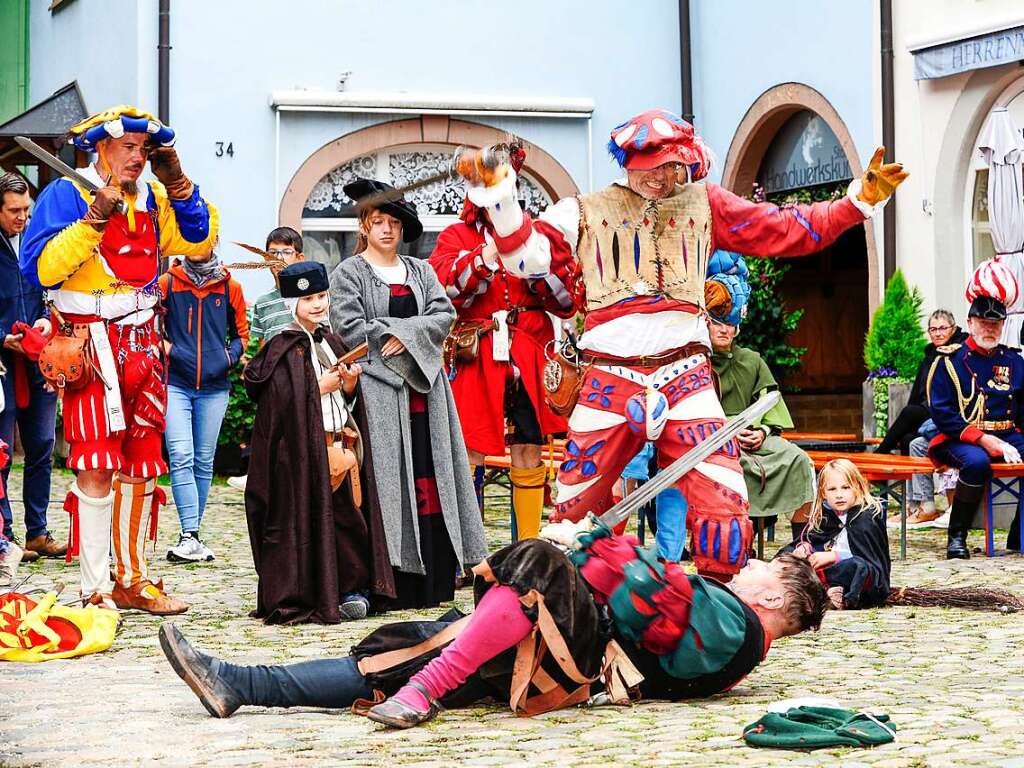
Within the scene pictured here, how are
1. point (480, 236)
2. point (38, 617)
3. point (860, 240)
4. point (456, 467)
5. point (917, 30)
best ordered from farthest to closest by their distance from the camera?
1. point (860, 240)
2. point (917, 30)
3. point (480, 236)
4. point (456, 467)
5. point (38, 617)

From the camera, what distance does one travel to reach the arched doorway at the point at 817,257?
15500mm

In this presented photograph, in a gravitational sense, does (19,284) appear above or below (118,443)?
above

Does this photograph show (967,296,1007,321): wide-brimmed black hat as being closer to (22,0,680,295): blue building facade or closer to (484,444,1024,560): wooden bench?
(484,444,1024,560): wooden bench

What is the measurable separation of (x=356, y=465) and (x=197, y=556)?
7.65ft

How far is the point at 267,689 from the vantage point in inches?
197

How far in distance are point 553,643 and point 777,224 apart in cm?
221

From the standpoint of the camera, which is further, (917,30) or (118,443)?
(917,30)

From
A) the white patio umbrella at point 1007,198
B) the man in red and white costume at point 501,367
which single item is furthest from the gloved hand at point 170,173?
the white patio umbrella at point 1007,198

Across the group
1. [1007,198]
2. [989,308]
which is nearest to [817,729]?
[989,308]

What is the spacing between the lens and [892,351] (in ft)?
44.5

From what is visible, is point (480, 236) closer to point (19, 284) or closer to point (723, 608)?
point (19, 284)

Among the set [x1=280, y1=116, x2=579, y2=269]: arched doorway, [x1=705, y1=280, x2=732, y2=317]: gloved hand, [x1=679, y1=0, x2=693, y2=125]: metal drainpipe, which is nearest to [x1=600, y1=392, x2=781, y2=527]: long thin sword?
[x1=705, y1=280, x2=732, y2=317]: gloved hand

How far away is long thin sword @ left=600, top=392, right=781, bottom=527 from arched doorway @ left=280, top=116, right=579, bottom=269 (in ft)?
36.7

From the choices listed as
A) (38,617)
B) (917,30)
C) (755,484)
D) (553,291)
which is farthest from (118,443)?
(917,30)
